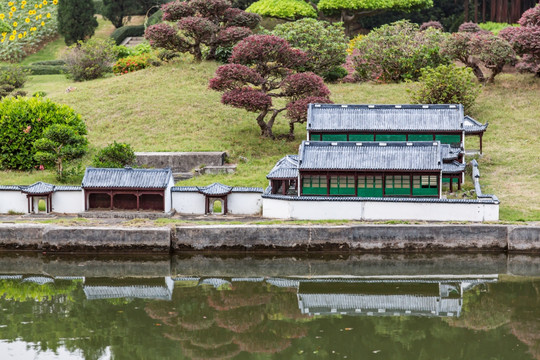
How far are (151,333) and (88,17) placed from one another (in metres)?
45.8

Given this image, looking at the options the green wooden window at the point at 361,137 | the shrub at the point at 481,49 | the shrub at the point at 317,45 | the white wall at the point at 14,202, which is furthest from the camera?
the shrub at the point at 317,45

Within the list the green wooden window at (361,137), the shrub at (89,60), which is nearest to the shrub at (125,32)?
the shrub at (89,60)

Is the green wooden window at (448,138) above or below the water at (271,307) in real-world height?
above

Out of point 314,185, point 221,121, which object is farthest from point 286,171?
point 221,121

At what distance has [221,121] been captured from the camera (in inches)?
1724

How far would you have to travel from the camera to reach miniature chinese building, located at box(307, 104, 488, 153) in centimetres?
3566

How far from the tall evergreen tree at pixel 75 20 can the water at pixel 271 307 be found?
3656 centimetres

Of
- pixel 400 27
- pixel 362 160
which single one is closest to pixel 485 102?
pixel 400 27

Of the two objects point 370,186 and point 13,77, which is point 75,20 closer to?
point 13,77

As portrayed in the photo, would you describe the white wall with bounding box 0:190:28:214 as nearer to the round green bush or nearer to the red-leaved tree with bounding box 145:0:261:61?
the round green bush

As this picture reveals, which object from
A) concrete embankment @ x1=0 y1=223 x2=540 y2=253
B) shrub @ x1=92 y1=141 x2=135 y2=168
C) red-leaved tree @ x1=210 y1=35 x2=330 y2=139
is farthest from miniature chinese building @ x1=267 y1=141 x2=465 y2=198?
shrub @ x1=92 y1=141 x2=135 y2=168

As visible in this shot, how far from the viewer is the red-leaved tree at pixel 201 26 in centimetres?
4688

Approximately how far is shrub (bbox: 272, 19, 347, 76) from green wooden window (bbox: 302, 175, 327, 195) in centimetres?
1795

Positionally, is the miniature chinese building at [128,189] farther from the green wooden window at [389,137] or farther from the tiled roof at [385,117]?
the green wooden window at [389,137]
